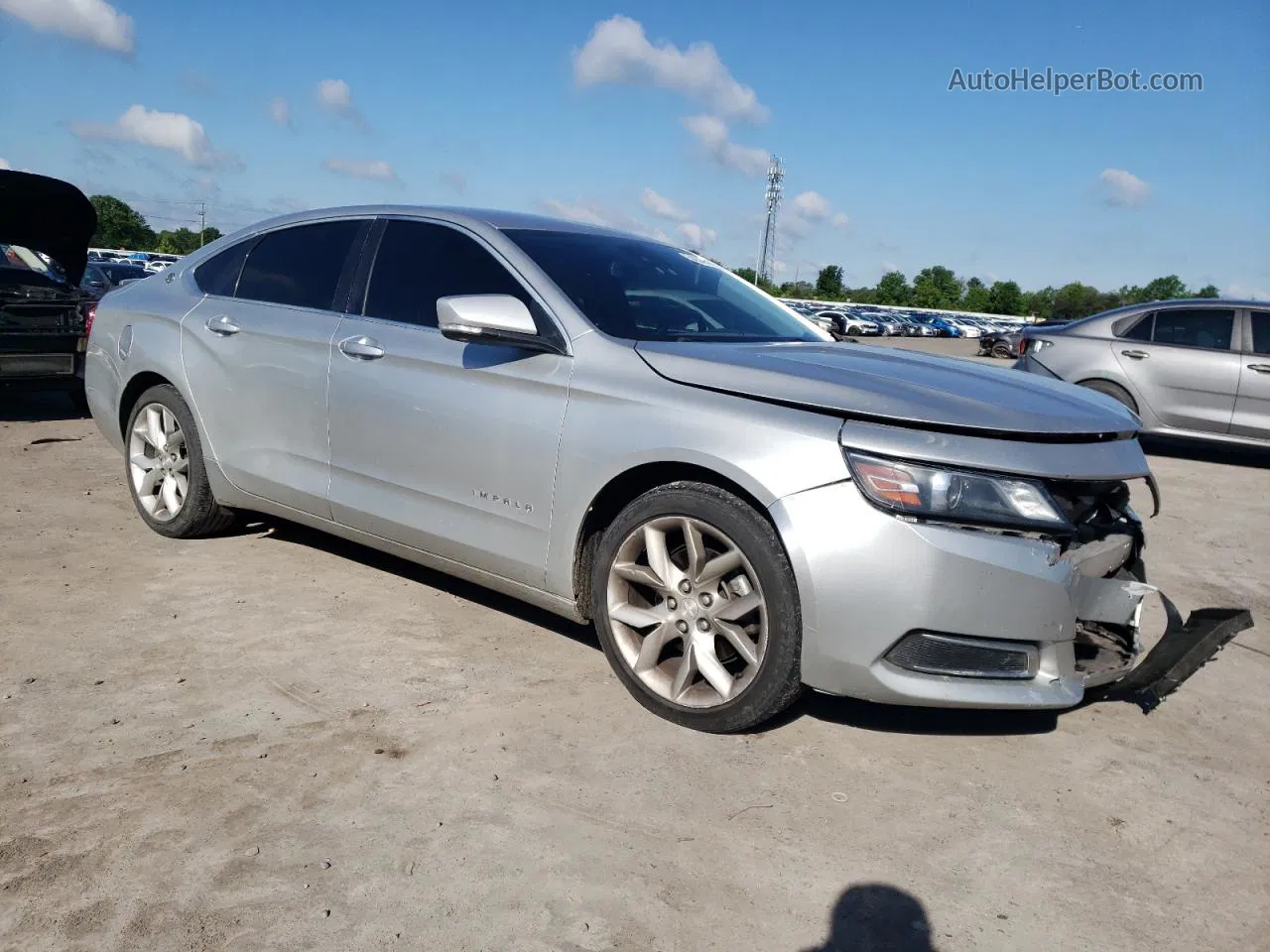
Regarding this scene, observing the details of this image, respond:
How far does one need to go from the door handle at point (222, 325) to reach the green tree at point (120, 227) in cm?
12633

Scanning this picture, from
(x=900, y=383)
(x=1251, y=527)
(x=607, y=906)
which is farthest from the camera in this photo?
(x=1251, y=527)

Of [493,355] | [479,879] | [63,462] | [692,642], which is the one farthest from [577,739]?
[63,462]

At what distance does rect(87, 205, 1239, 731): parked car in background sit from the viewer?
9.66 ft

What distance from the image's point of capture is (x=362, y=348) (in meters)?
4.18

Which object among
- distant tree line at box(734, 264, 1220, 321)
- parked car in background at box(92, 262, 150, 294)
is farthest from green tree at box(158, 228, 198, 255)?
parked car in background at box(92, 262, 150, 294)

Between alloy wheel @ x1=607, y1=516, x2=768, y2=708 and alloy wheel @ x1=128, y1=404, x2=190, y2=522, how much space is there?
106 inches

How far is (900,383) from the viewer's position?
322 cm

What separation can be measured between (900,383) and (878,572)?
648mm

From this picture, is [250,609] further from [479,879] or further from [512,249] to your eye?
[479,879]

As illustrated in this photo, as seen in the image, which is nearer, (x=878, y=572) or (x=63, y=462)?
(x=878, y=572)

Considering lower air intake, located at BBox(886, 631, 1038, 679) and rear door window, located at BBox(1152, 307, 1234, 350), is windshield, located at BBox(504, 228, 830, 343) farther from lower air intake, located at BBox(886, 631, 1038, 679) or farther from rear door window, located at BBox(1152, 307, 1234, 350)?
rear door window, located at BBox(1152, 307, 1234, 350)

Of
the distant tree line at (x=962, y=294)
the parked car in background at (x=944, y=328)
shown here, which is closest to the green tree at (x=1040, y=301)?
the distant tree line at (x=962, y=294)

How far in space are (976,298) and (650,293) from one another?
159048 millimetres

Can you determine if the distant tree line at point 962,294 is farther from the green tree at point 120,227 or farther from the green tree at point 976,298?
the green tree at point 120,227
